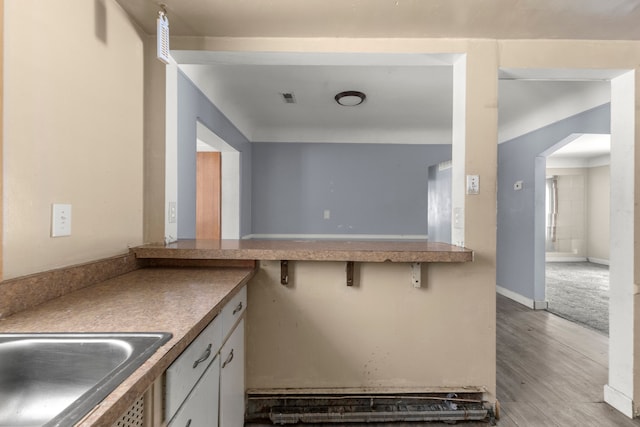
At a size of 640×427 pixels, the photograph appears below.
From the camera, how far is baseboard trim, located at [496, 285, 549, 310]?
3672 mm

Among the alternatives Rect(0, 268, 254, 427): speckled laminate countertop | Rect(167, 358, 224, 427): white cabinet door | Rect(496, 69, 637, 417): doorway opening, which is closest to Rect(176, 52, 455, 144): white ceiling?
Rect(496, 69, 637, 417): doorway opening

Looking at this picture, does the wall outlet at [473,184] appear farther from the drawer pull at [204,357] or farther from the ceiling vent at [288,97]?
the ceiling vent at [288,97]

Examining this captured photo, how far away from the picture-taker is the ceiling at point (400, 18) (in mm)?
1485

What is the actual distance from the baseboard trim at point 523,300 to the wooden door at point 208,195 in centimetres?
394

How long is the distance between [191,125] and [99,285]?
4.57ft

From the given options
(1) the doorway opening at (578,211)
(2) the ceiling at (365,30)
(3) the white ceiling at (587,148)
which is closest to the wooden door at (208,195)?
(2) the ceiling at (365,30)

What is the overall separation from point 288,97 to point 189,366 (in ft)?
9.37

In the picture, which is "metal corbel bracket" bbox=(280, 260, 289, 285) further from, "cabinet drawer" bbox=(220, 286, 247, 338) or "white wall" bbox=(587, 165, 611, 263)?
"white wall" bbox=(587, 165, 611, 263)

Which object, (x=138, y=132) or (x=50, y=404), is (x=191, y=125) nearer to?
(x=138, y=132)

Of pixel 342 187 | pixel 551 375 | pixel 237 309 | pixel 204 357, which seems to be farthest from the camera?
pixel 342 187

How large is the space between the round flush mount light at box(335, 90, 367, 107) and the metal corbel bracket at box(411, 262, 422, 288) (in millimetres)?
1984

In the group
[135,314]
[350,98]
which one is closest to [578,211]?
[350,98]

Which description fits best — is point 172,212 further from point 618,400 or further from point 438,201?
point 438,201

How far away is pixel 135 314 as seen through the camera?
960 mm
